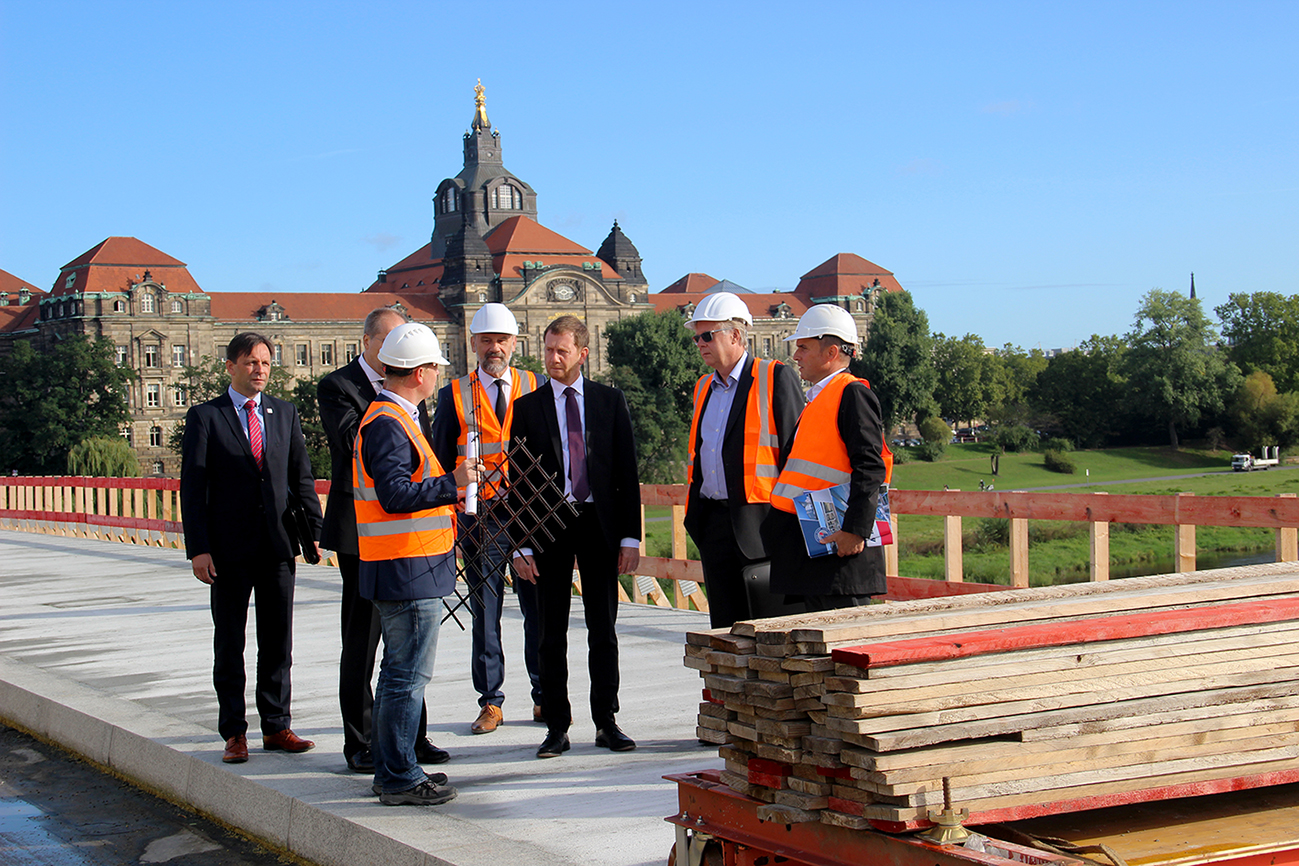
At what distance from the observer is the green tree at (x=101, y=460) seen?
Answer: 80625mm

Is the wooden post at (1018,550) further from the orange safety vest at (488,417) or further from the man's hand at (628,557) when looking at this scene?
the orange safety vest at (488,417)

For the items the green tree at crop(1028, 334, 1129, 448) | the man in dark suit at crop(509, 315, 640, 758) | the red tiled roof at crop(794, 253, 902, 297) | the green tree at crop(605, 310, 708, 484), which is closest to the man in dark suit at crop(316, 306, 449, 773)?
the man in dark suit at crop(509, 315, 640, 758)

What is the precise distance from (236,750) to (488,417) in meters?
2.05

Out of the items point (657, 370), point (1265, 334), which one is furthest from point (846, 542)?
point (1265, 334)

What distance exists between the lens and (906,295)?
111 metres

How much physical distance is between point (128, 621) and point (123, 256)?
11257 centimetres

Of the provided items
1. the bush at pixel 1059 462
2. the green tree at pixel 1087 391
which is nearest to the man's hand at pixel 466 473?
the bush at pixel 1059 462

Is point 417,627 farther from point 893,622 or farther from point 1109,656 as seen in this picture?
point 1109,656

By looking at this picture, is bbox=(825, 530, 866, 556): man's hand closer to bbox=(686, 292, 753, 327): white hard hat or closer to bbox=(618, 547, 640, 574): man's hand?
bbox=(686, 292, 753, 327): white hard hat

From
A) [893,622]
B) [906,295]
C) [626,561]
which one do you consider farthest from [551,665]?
[906,295]

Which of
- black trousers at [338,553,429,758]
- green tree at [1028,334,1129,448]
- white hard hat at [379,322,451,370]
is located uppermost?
green tree at [1028,334,1129,448]

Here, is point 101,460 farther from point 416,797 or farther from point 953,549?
point 416,797

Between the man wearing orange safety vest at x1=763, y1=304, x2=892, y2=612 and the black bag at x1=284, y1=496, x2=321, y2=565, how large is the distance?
2526 millimetres

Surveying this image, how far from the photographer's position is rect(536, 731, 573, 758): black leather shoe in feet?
Answer: 20.8
